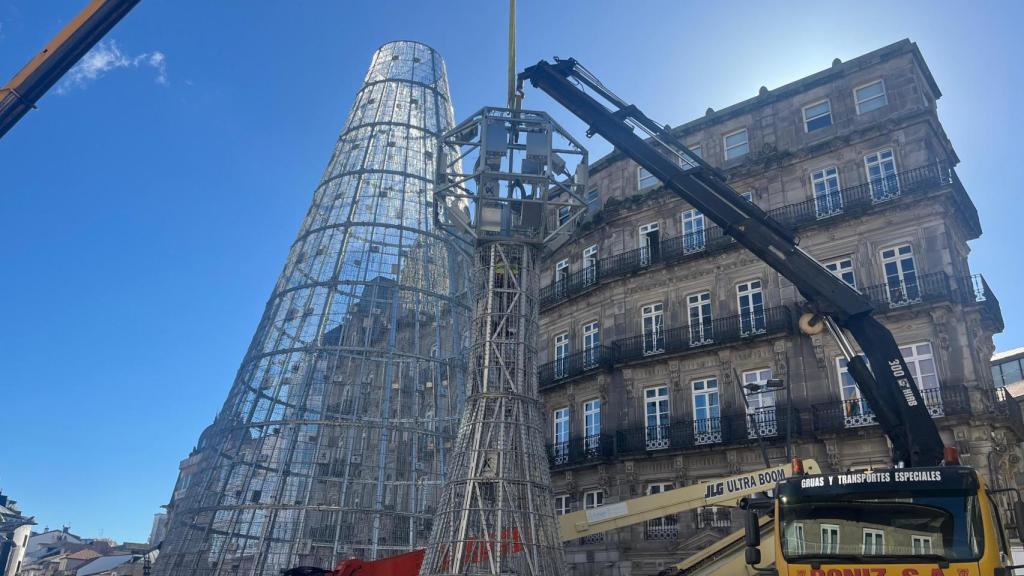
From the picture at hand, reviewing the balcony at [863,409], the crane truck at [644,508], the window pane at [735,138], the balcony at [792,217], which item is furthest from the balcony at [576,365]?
the crane truck at [644,508]

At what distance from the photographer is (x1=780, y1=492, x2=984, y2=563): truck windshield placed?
10.1 m

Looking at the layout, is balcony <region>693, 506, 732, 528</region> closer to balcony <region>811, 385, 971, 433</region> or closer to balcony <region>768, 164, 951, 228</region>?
balcony <region>811, 385, 971, 433</region>

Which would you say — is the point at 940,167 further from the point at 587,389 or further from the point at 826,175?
the point at 587,389

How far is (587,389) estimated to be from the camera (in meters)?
32.8

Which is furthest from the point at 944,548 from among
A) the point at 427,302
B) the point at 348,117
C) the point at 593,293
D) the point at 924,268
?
the point at 348,117

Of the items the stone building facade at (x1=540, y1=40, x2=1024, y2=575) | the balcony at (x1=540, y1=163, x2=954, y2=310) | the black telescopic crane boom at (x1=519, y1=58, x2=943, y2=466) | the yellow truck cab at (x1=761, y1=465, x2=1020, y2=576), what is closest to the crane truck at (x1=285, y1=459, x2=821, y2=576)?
the black telescopic crane boom at (x1=519, y1=58, x2=943, y2=466)

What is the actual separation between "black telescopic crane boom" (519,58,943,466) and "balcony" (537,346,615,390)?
1336 cm

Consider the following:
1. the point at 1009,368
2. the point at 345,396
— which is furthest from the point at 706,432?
the point at 1009,368

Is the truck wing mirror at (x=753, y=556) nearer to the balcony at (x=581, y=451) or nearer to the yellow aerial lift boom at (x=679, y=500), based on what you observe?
the yellow aerial lift boom at (x=679, y=500)

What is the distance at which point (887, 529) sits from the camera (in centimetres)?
1051

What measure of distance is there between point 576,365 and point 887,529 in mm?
23239

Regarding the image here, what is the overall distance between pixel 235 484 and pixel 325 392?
164 inches

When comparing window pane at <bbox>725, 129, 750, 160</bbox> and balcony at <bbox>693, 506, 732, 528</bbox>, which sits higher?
window pane at <bbox>725, 129, 750, 160</bbox>

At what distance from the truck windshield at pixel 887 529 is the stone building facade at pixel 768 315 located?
12.7 m
